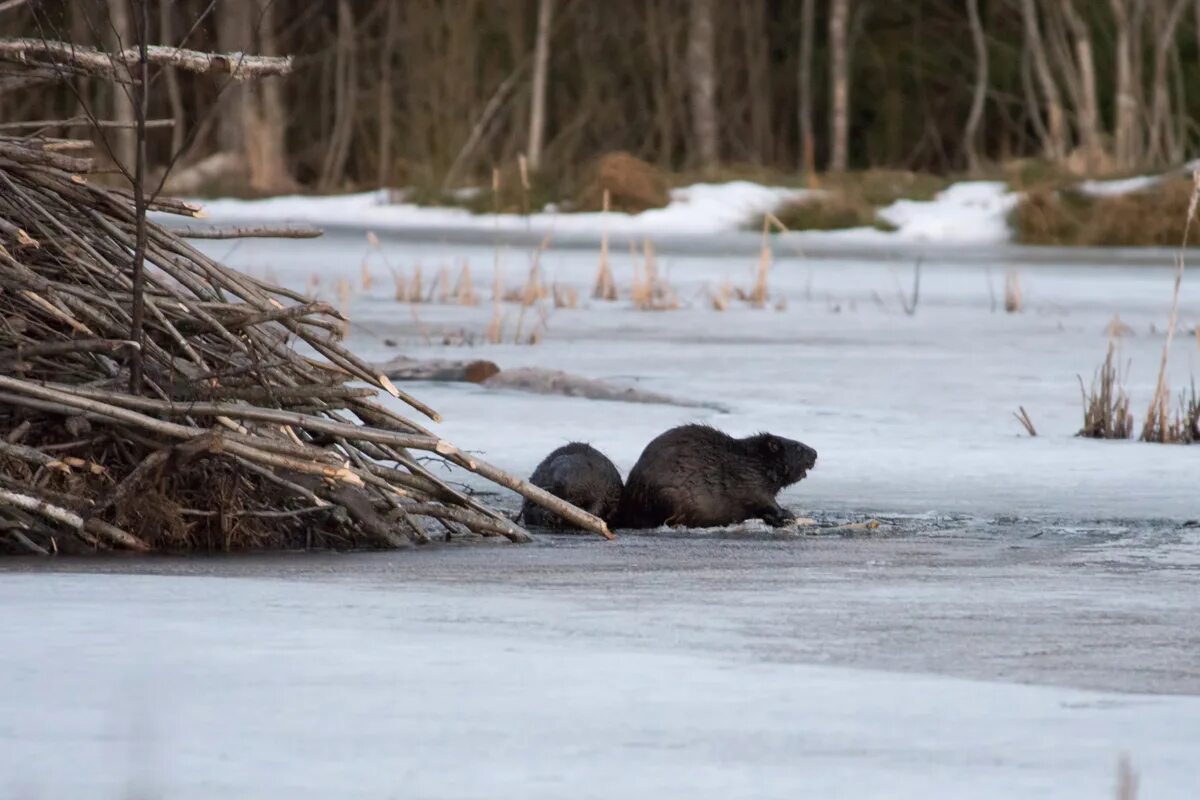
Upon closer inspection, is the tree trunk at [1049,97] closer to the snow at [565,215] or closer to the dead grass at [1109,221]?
the snow at [565,215]

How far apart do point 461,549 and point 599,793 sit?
8.71 feet

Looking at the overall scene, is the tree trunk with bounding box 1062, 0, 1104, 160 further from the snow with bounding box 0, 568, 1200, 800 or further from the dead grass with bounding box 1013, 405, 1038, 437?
the snow with bounding box 0, 568, 1200, 800

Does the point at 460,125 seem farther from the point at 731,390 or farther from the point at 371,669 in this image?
the point at 371,669

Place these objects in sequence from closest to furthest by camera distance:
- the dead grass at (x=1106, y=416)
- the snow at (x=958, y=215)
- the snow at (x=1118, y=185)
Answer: the dead grass at (x=1106, y=416) → the snow at (x=1118, y=185) → the snow at (x=958, y=215)

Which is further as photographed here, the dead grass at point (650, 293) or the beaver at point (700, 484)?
the dead grass at point (650, 293)

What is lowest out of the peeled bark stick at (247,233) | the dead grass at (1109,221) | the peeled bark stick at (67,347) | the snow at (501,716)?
the snow at (501,716)

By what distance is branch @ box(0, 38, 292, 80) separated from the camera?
5609mm

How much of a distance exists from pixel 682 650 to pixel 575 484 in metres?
2.13

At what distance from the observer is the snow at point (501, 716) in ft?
9.42

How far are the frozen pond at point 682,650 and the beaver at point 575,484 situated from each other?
18cm

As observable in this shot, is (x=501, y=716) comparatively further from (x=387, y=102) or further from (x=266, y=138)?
(x=387, y=102)

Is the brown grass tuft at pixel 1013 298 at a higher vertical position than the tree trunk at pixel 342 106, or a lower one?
lower

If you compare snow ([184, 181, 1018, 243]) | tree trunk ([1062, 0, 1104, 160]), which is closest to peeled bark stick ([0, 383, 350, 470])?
snow ([184, 181, 1018, 243])

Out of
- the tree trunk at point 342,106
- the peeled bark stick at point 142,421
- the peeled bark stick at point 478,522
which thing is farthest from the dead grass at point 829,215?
the peeled bark stick at point 142,421
